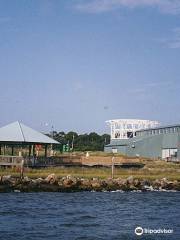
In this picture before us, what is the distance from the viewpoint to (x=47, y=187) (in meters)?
41.3

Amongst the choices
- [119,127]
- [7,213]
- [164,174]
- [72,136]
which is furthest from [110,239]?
[72,136]

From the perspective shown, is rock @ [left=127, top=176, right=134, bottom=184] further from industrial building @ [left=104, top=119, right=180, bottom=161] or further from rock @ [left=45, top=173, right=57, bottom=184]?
industrial building @ [left=104, top=119, right=180, bottom=161]

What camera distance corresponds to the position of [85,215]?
2933cm

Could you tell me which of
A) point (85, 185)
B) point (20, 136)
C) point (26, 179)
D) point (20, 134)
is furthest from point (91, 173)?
point (20, 134)

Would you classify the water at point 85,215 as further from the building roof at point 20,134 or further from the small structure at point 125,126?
the small structure at point 125,126

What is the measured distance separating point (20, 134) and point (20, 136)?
597 millimetres

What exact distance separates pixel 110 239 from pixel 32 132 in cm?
3653

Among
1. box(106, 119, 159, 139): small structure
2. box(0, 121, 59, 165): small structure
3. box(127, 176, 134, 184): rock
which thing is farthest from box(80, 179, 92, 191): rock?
box(106, 119, 159, 139): small structure

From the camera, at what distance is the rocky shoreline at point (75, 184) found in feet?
134

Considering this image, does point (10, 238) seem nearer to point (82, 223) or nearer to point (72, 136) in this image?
point (82, 223)

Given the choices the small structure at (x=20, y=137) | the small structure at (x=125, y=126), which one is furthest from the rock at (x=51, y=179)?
the small structure at (x=125, y=126)

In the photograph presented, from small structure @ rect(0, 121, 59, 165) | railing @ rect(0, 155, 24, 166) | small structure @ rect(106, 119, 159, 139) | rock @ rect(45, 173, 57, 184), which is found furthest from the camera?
small structure @ rect(106, 119, 159, 139)

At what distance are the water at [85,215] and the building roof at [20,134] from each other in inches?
655

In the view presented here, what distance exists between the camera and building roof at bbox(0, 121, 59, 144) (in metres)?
54.8
